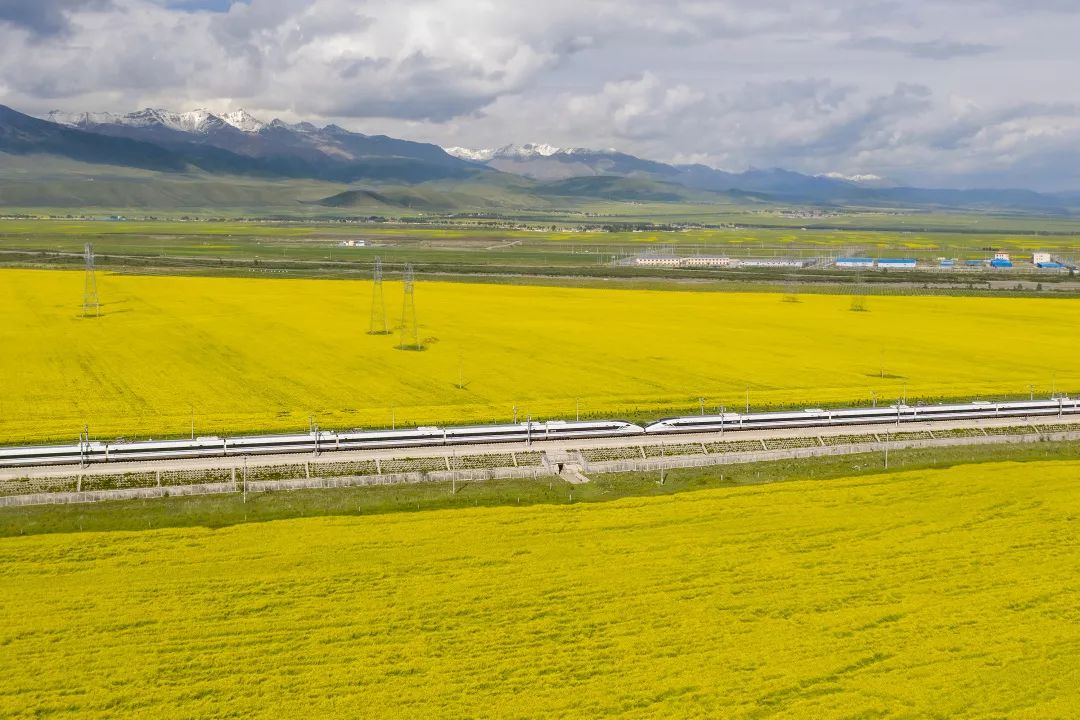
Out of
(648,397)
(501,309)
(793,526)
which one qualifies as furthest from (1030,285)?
(793,526)

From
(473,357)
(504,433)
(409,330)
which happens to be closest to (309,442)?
(504,433)

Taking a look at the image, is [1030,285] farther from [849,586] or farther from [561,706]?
[561,706]

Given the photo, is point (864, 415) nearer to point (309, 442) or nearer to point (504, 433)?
point (504, 433)

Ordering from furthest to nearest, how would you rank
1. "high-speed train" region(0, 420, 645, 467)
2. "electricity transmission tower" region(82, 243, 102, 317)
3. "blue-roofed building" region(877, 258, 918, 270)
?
"blue-roofed building" region(877, 258, 918, 270)
"electricity transmission tower" region(82, 243, 102, 317)
"high-speed train" region(0, 420, 645, 467)

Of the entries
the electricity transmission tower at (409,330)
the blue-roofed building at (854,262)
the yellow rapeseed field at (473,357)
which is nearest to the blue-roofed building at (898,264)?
the blue-roofed building at (854,262)

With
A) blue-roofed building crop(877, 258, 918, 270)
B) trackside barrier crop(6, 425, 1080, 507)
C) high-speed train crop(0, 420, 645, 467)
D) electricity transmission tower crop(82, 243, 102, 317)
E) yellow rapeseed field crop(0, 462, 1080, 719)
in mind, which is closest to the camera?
yellow rapeseed field crop(0, 462, 1080, 719)

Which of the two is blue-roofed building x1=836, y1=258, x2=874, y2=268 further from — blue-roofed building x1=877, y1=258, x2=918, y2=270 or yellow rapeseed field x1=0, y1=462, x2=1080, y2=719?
yellow rapeseed field x1=0, y1=462, x2=1080, y2=719

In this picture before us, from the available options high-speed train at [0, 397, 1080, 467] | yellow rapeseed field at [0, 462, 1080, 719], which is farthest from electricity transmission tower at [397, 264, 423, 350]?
yellow rapeseed field at [0, 462, 1080, 719]
